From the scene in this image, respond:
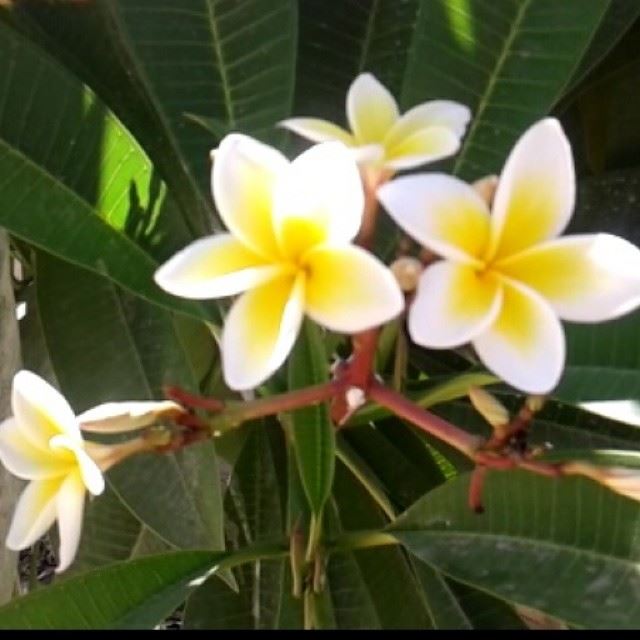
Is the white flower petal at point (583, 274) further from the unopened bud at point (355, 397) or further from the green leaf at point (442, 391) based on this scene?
the green leaf at point (442, 391)

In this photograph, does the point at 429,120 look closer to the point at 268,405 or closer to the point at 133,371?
the point at 268,405

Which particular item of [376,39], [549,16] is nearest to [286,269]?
[549,16]

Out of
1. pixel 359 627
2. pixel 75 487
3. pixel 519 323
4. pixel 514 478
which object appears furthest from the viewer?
pixel 359 627

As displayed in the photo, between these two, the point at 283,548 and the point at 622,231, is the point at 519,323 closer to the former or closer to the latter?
the point at 283,548

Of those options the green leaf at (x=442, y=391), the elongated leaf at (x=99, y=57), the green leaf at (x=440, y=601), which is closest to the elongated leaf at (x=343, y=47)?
the elongated leaf at (x=99, y=57)

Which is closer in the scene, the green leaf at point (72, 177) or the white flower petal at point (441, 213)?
the white flower petal at point (441, 213)

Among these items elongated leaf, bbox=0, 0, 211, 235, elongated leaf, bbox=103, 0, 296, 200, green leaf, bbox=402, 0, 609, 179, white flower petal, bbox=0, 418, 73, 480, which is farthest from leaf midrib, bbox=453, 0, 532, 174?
white flower petal, bbox=0, 418, 73, 480
